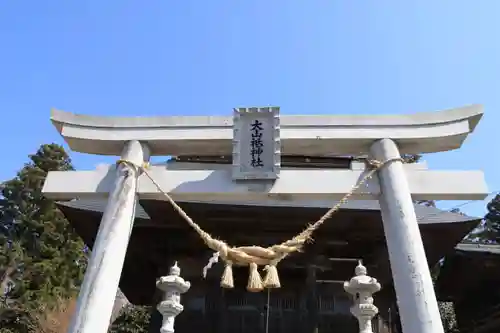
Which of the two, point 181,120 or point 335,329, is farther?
point 335,329

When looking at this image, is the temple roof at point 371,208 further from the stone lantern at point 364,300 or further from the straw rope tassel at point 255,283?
the straw rope tassel at point 255,283

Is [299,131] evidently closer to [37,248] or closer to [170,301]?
[170,301]

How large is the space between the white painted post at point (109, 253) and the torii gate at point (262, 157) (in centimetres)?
1

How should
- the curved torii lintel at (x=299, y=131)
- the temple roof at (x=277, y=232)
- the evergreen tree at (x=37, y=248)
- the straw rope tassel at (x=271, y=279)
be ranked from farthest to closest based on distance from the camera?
the evergreen tree at (x=37, y=248) < the temple roof at (x=277, y=232) < the curved torii lintel at (x=299, y=131) < the straw rope tassel at (x=271, y=279)

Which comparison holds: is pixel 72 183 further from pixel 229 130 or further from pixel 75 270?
pixel 75 270

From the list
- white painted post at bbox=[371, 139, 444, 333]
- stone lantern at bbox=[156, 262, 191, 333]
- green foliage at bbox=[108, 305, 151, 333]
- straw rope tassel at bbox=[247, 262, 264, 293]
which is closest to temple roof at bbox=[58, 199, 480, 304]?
stone lantern at bbox=[156, 262, 191, 333]

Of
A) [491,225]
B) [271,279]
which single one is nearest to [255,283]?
[271,279]

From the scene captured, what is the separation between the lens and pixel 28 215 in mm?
18578

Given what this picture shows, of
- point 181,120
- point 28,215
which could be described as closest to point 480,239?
point 28,215

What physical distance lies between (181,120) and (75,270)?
44.8 ft

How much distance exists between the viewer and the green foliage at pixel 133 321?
17.0 metres

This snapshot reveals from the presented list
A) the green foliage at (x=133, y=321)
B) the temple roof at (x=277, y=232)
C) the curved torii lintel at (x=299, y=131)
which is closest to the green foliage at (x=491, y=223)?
the green foliage at (x=133, y=321)

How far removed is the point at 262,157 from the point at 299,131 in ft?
1.60

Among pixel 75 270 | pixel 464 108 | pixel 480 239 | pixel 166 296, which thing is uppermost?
pixel 480 239
